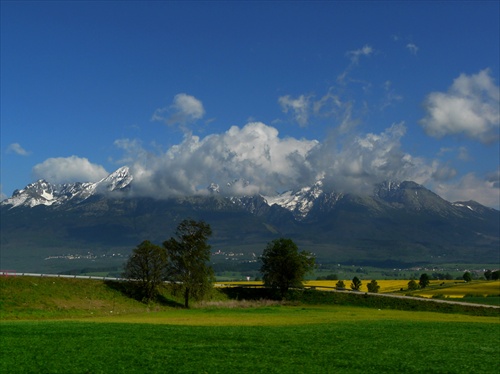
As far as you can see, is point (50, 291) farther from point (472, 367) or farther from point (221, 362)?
point (472, 367)

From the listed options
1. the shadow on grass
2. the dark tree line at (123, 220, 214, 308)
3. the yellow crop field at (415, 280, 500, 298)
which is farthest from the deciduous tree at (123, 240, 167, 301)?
the yellow crop field at (415, 280, 500, 298)

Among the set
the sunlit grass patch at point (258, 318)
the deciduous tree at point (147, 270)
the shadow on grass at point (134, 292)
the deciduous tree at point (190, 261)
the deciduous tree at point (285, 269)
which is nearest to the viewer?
the sunlit grass patch at point (258, 318)

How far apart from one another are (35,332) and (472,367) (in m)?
34.0

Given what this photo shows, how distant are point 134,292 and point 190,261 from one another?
38.6 feet

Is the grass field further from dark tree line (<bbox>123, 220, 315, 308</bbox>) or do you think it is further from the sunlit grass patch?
dark tree line (<bbox>123, 220, 315, 308</bbox>)

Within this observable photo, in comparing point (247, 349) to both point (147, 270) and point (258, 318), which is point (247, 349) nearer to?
point (258, 318)

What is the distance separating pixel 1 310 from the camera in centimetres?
6956

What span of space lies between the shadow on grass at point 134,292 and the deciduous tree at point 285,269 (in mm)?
26558

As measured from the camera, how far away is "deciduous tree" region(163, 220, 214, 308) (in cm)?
10081

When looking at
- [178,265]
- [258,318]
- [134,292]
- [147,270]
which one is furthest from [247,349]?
[178,265]

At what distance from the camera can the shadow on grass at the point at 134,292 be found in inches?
3831

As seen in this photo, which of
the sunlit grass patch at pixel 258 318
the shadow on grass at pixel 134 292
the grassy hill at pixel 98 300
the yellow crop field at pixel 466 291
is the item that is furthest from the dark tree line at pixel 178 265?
the yellow crop field at pixel 466 291

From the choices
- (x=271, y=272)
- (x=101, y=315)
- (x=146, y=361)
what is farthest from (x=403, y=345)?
(x=271, y=272)

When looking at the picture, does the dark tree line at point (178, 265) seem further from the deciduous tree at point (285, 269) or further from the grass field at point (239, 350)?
the grass field at point (239, 350)
